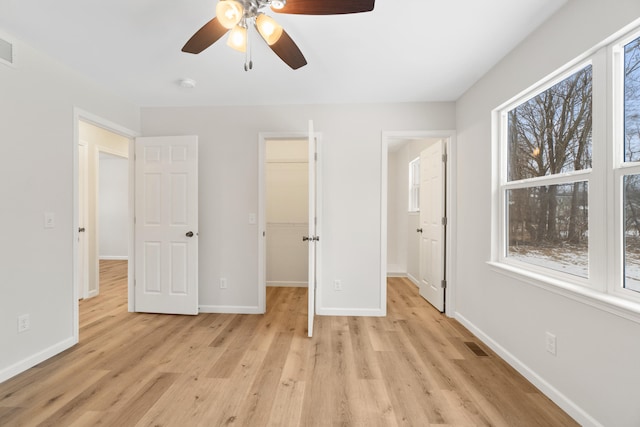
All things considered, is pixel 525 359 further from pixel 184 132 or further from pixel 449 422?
pixel 184 132

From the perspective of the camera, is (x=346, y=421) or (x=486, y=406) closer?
(x=346, y=421)

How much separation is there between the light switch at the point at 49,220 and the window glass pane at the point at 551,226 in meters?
3.78

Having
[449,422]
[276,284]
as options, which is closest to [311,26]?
[449,422]

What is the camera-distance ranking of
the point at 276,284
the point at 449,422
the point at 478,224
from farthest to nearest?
1. the point at 276,284
2. the point at 478,224
3. the point at 449,422

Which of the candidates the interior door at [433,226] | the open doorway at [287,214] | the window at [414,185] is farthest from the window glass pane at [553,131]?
the open doorway at [287,214]

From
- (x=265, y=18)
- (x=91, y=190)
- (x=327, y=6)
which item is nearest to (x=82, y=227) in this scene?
(x=91, y=190)

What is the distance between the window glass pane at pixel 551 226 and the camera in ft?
5.41

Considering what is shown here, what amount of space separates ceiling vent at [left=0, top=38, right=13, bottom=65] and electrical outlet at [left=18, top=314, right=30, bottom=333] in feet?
6.02

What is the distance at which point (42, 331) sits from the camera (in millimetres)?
2129

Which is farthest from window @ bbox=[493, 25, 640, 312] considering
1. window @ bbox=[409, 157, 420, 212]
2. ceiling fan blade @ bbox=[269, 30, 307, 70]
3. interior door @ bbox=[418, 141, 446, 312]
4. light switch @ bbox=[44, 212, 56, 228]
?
light switch @ bbox=[44, 212, 56, 228]

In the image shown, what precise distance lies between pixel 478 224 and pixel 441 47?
5.23 feet

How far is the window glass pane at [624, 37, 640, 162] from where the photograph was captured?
1351 millimetres

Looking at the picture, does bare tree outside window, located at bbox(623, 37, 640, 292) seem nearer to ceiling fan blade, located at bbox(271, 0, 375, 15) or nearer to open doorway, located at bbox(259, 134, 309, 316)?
ceiling fan blade, located at bbox(271, 0, 375, 15)

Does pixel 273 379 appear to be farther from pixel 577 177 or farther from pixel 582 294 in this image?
pixel 577 177
